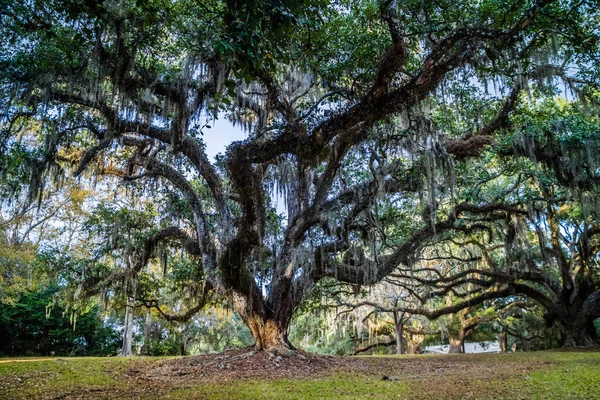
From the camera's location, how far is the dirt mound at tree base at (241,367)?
6688mm

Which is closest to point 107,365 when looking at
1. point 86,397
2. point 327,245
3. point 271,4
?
point 86,397

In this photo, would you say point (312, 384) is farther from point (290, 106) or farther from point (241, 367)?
point (290, 106)

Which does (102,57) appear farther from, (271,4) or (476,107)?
(476,107)

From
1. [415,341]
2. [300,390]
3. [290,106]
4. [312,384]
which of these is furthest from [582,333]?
[290,106]

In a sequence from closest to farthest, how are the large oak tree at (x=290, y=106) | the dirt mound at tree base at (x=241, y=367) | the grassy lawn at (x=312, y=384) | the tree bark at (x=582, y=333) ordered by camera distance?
1. the grassy lawn at (x=312, y=384)
2. the large oak tree at (x=290, y=106)
3. the dirt mound at tree base at (x=241, y=367)
4. the tree bark at (x=582, y=333)

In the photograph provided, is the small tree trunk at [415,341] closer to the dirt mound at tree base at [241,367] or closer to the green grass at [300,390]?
the dirt mound at tree base at [241,367]

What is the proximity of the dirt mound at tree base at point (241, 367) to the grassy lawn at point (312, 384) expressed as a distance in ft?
0.38

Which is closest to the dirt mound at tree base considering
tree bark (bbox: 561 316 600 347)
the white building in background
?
tree bark (bbox: 561 316 600 347)

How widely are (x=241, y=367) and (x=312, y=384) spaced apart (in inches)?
85.3

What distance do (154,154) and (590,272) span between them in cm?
1308

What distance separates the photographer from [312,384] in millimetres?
5773

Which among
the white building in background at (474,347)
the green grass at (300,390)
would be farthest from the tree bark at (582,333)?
the white building in background at (474,347)

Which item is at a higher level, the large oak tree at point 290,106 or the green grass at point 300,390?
the large oak tree at point 290,106

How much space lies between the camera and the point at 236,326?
80.5ft
